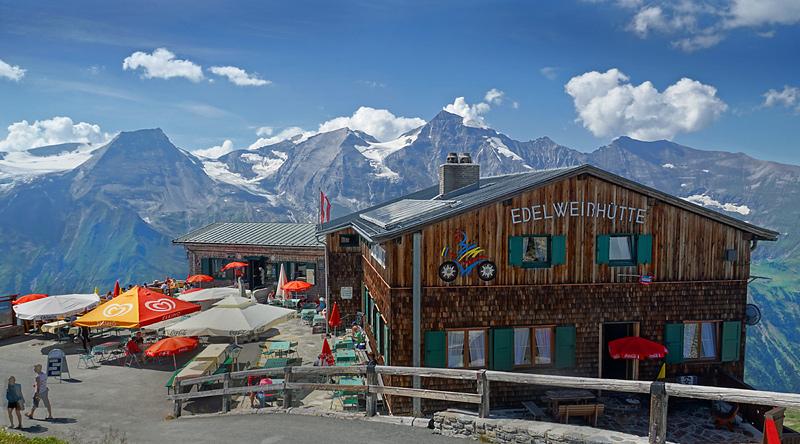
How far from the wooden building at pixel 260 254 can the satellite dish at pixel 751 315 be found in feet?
68.0

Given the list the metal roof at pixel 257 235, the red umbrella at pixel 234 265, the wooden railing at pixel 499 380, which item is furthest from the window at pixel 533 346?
the red umbrella at pixel 234 265

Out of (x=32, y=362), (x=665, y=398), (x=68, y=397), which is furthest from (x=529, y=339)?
(x=32, y=362)

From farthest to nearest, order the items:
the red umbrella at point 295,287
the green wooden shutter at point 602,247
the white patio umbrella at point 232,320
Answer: the red umbrella at point 295,287 < the white patio umbrella at point 232,320 < the green wooden shutter at point 602,247

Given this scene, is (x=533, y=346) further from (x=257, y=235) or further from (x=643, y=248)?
(x=257, y=235)

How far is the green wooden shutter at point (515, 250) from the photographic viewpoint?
13914 millimetres

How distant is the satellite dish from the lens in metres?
15.2

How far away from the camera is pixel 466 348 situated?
13734mm

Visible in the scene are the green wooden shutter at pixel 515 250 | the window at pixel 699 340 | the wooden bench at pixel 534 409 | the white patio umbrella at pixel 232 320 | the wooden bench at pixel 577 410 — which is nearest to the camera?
the wooden bench at pixel 577 410

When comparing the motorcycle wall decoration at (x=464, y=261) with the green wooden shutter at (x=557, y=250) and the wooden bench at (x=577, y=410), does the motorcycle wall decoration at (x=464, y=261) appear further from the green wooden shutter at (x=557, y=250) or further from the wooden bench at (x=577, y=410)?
the wooden bench at (x=577, y=410)

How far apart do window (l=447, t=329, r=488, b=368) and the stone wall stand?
4.01 m

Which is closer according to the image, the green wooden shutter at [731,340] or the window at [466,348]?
the window at [466,348]

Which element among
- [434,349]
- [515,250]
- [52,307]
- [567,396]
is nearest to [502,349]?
[434,349]

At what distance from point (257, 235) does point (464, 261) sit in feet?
76.0

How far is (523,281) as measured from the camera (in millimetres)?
14016
